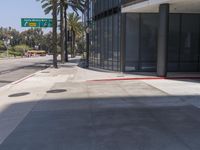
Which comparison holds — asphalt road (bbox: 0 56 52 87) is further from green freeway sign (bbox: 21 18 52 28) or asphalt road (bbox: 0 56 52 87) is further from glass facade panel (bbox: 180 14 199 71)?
glass facade panel (bbox: 180 14 199 71)

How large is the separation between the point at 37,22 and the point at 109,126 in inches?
1634

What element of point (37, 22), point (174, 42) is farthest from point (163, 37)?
point (37, 22)

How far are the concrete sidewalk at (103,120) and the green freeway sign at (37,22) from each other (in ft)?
105

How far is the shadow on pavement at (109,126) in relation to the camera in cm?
767

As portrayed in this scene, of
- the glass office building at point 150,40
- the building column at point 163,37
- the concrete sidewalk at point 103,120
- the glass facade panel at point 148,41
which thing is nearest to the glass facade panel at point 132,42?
the glass office building at point 150,40

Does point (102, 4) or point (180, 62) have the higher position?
point (102, 4)

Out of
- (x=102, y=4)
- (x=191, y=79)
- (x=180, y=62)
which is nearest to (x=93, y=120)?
(x=191, y=79)

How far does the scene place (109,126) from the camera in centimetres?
924

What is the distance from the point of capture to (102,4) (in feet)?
100

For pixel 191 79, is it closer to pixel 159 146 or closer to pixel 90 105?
pixel 90 105

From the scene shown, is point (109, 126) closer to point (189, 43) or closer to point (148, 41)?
point (148, 41)

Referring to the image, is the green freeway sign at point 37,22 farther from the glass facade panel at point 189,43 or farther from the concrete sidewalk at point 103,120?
the concrete sidewalk at point 103,120

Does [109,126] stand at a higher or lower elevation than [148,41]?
lower

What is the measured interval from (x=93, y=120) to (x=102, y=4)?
2157 cm
